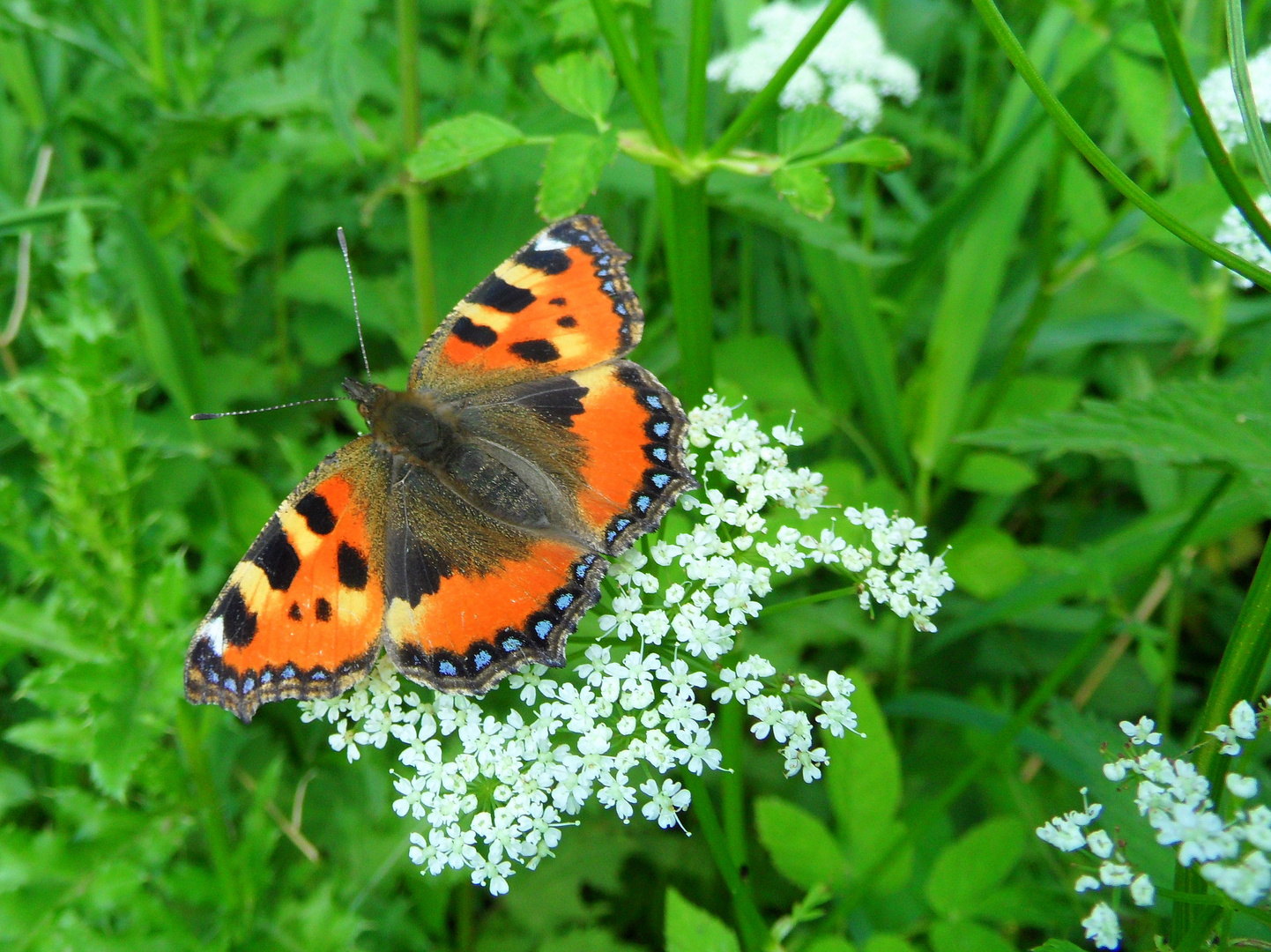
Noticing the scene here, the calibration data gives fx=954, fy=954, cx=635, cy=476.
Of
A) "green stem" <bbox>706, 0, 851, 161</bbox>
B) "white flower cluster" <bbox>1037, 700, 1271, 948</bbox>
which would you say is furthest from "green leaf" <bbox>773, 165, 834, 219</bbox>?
"white flower cluster" <bbox>1037, 700, 1271, 948</bbox>

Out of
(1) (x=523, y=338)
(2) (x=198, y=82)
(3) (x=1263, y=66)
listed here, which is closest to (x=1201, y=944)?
(1) (x=523, y=338)

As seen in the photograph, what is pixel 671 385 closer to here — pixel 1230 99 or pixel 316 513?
pixel 316 513

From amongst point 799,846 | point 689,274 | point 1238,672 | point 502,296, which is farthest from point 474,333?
point 1238,672

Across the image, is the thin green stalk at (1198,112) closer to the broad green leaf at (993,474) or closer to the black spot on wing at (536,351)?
the black spot on wing at (536,351)

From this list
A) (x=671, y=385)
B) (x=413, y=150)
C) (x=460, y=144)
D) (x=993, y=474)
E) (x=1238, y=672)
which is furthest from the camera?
(x=671, y=385)

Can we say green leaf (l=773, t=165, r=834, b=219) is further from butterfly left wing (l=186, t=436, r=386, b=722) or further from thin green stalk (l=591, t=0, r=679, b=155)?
butterfly left wing (l=186, t=436, r=386, b=722)

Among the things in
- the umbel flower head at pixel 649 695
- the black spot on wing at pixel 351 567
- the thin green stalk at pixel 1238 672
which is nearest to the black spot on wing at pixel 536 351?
the umbel flower head at pixel 649 695

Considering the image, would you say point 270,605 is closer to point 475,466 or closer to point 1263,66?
point 475,466
